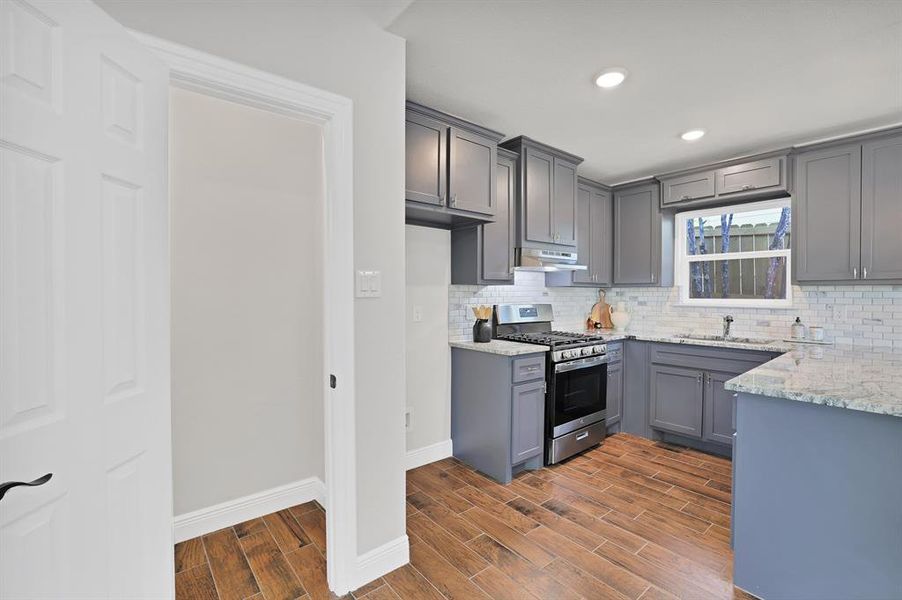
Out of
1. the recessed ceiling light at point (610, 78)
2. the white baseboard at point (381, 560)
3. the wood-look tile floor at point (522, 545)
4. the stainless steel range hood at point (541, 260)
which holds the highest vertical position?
the recessed ceiling light at point (610, 78)

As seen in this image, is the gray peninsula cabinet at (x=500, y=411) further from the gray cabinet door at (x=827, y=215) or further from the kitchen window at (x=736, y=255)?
the gray cabinet door at (x=827, y=215)

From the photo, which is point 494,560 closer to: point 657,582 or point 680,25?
point 657,582

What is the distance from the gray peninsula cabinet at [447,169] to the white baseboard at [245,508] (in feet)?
6.28

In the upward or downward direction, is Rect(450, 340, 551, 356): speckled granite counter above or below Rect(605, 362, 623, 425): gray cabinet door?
above

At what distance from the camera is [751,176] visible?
3482 millimetres

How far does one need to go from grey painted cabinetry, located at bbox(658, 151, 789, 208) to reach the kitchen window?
266 millimetres

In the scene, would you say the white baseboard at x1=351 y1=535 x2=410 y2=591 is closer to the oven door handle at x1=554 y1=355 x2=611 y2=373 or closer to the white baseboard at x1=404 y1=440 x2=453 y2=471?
the white baseboard at x1=404 y1=440 x2=453 y2=471

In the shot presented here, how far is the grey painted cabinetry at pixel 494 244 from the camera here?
3.19 meters

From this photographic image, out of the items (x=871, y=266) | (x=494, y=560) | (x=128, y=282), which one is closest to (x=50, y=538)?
(x=128, y=282)

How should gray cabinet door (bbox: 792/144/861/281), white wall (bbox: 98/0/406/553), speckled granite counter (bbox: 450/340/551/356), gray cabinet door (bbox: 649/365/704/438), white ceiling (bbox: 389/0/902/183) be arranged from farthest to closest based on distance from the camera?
1. gray cabinet door (bbox: 649/365/704/438)
2. gray cabinet door (bbox: 792/144/861/281)
3. speckled granite counter (bbox: 450/340/551/356)
4. white ceiling (bbox: 389/0/902/183)
5. white wall (bbox: 98/0/406/553)

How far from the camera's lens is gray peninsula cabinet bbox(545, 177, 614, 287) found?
4129mm

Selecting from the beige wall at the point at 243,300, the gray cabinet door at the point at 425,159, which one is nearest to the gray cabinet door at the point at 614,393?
the gray cabinet door at the point at 425,159

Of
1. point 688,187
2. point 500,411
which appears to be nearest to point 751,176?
point 688,187

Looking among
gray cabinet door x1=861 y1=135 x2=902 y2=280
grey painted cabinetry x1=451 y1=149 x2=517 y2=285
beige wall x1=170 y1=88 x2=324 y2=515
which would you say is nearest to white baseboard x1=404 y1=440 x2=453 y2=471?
beige wall x1=170 y1=88 x2=324 y2=515
